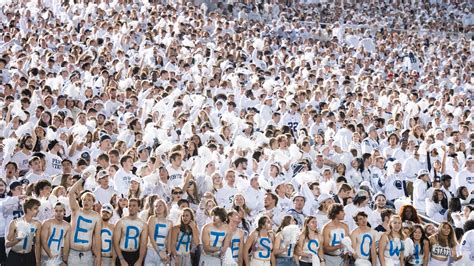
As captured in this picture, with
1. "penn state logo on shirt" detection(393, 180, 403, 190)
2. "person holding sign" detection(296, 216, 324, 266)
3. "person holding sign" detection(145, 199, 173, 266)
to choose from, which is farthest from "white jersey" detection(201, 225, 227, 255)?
"penn state logo on shirt" detection(393, 180, 403, 190)

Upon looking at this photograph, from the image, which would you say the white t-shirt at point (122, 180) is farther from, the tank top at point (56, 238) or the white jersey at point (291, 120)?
the white jersey at point (291, 120)

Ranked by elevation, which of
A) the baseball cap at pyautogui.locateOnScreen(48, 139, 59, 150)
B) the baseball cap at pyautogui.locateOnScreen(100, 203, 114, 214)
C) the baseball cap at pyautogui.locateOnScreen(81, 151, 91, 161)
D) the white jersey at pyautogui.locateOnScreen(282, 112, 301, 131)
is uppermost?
the white jersey at pyautogui.locateOnScreen(282, 112, 301, 131)

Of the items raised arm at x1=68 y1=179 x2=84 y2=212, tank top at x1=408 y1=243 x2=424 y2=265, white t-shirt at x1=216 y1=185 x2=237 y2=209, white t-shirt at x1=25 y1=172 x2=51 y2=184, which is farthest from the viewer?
white t-shirt at x1=216 y1=185 x2=237 y2=209

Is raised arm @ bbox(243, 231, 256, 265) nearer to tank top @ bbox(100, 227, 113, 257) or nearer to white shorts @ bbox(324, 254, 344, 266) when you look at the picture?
white shorts @ bbox(324, 254, 344, 266)

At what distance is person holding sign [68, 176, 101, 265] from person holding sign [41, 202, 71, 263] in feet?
0.31

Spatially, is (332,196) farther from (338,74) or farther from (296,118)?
(338,74)

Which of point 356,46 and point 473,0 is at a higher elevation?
point 473,0

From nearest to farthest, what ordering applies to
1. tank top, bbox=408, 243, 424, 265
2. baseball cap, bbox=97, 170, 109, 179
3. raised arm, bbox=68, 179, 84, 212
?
raised arm, bbox=68, 179, 84, 212
tank top, bbox=408, 243, 424, 265
baseball cap, bbox=97, 170, 109, 179

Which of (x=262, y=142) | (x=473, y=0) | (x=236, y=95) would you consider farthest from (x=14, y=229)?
(x=473, y=0)

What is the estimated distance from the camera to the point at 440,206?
1503cm

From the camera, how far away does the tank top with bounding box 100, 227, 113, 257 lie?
11.3 m

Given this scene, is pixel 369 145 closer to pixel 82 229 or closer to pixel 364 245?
pixel 364 245

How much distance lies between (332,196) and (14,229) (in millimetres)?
4745

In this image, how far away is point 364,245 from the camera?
1191 cm
